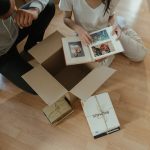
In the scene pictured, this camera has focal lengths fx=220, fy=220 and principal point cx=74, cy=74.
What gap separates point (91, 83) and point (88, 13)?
1.24 feet

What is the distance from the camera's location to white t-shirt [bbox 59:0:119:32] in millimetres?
1119

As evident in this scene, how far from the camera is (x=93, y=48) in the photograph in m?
1.10

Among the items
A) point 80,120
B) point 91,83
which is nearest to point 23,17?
point 91,83

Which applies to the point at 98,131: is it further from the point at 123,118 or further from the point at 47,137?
the point at 47,137

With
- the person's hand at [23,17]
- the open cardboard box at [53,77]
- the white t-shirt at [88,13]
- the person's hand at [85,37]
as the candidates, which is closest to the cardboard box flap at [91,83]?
the open cardboard box at [53,77]

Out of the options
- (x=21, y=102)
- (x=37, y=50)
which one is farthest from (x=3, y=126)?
(x=37, y=50)

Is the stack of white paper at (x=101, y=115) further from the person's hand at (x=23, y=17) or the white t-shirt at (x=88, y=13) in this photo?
the person's hand at (x=23, y=17)

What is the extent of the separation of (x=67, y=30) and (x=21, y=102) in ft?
2.07

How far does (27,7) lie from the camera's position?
1158 millimetres

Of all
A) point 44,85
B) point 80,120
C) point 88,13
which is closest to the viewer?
point 44,85

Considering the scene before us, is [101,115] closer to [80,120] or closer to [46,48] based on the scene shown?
[80,120]

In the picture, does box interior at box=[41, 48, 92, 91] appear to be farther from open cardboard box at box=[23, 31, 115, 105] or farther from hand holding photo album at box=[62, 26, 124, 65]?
hand holding photo album at box=[62, 26, 124, 65]

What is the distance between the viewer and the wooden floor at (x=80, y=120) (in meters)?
1.21

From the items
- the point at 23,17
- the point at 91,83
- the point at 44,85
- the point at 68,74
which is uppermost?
the point at 23,17
